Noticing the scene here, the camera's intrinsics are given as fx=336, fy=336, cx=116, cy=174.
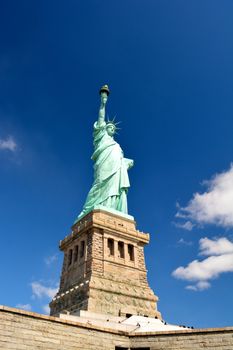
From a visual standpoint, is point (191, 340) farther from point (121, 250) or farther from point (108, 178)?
point (108, 178)

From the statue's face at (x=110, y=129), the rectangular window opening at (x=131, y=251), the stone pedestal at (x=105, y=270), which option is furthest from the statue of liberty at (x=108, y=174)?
the rectangular window opening at (x=131, y=251)

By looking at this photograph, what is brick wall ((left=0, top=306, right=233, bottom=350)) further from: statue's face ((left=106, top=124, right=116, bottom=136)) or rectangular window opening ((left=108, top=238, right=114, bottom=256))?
statue's face ((left=106, top=124, right=116, bottom=136))

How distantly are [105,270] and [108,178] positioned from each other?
33.0ft

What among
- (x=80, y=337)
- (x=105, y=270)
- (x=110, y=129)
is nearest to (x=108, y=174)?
(x=110, y=129)

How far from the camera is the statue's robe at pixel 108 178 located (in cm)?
3238

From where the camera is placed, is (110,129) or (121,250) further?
(110,129)

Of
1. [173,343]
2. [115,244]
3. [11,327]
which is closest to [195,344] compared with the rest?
[173,343]

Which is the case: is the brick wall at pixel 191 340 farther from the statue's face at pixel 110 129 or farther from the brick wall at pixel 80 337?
the statue's face at pixel 110 129

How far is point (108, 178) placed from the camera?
109 ft

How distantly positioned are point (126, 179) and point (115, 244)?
26.2 feet

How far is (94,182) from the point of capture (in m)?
34.2

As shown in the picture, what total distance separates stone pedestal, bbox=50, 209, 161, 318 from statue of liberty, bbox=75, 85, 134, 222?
205 centimetres

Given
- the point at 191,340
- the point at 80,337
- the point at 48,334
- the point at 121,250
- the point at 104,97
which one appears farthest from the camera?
the point at 104,97

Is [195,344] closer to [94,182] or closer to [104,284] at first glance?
[104,284]
